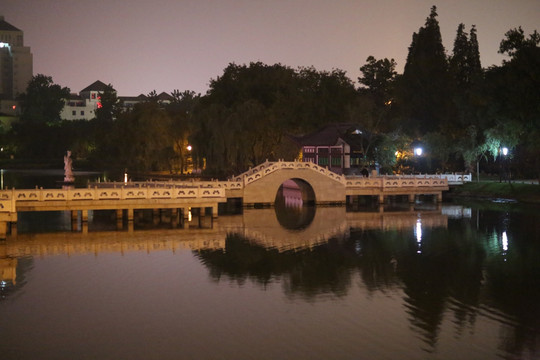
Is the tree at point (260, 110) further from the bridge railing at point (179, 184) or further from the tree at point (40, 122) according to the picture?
the tree at point (40, 122)

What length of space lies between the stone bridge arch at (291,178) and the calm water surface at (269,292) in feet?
25.3

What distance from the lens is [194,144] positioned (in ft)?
205

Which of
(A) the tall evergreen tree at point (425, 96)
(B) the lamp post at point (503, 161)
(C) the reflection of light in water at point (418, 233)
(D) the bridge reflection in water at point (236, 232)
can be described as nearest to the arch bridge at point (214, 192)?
(D) the bridge reflection in water at point (236, 232)

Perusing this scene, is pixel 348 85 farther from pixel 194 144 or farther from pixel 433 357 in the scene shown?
pixel 433 357

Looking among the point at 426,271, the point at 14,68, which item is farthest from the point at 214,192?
the point at 14,68

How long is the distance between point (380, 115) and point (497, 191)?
1541 cm

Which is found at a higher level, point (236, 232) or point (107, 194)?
point (107, 194)

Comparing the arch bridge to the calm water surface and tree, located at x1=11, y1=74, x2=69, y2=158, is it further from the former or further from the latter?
tree, located at x1=11, y1=74, x2=69, y2=158

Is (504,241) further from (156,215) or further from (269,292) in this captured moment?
(156,215)

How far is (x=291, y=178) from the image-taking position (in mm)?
49719

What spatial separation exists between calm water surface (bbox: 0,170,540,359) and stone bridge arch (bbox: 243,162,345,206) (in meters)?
7.71

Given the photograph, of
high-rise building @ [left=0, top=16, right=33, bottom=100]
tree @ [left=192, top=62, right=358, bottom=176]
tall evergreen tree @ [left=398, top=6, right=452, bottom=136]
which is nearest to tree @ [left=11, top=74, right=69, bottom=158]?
high-rise building @ [left=0, top=16, right=33, bottom=100]

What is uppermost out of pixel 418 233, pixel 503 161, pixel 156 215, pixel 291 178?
pixel 503 161

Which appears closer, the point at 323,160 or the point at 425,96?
the point at 425,96
